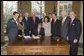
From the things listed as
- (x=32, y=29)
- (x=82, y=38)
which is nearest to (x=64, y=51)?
(x=32, y=29)

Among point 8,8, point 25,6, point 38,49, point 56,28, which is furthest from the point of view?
point 8,8

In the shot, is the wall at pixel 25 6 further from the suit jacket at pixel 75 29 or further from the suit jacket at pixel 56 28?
the suit jacket at pixel 75 29

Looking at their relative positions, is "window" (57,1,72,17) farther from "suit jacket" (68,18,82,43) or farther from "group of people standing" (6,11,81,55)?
"suit jacket" (68,18,82,43)

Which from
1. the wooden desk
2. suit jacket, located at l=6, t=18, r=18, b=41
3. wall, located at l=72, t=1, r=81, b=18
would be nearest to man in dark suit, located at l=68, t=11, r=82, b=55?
the wooden desk

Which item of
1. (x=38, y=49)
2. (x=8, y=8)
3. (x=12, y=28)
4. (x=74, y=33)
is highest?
(x=8, y=8)

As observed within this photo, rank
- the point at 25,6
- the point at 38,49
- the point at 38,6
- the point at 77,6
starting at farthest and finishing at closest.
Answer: the point at 38,6, the point at 25,6, the point at 77,6, the point at 38,49

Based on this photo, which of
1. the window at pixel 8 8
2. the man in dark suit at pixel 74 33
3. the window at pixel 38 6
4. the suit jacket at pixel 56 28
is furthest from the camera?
the window at pixel 38 6

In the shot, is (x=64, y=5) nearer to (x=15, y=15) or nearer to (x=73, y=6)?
(x=73, y=6)

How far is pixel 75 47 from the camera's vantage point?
15.5 ft

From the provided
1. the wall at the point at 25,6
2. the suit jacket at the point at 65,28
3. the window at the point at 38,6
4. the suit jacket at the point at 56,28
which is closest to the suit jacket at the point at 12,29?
the suit jacket at the point at 56,28

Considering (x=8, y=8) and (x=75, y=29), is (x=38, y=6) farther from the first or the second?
(x=75, y=29)

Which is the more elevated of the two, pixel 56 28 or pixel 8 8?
pixel 8 8

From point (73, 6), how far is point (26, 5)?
5.77 ft

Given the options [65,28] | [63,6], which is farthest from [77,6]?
[65,28]
